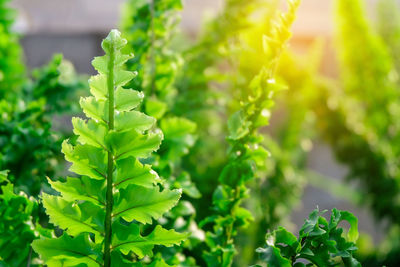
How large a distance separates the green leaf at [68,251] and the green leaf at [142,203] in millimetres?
24

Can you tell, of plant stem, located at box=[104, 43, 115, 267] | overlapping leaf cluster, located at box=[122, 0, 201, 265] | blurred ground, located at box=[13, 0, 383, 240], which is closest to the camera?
plant stem, located at box=[104, 43, 115, 267]

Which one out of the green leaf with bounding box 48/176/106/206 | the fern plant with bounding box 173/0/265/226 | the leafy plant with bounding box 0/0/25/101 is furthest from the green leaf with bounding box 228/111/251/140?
the leafy plant with bounding box 0/0/25/101

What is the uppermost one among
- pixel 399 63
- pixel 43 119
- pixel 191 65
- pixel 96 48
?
pixel 96 48

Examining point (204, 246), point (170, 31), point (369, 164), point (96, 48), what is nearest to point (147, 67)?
point (170, 31)

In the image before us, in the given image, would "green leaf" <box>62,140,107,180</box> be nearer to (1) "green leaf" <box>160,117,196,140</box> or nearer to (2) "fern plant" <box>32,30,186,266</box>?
(2) "fern plant" <box>32,30,186,266</box>

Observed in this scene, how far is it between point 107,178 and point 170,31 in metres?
0.28

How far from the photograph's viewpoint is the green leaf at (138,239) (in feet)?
0.93

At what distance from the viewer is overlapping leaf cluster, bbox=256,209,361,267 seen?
281 millimetres

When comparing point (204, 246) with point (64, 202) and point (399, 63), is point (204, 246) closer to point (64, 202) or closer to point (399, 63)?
point (64, 202)

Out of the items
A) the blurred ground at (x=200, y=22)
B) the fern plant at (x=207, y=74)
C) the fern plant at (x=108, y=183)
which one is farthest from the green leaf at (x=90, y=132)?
Answer: the blurred ground at (x=200, y=22)

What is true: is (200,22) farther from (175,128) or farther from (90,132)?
(90,132)

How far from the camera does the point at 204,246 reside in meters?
0.50

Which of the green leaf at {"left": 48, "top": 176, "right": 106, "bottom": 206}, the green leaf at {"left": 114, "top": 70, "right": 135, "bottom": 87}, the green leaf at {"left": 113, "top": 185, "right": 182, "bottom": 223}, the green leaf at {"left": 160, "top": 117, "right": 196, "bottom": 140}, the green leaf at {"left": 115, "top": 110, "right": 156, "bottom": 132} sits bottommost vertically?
the green leaf at {"left": 113, "top": 185, "right": 182, "bottom": 223}

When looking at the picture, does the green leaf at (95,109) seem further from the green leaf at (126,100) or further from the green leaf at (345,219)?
the green leaf at (345,219)
